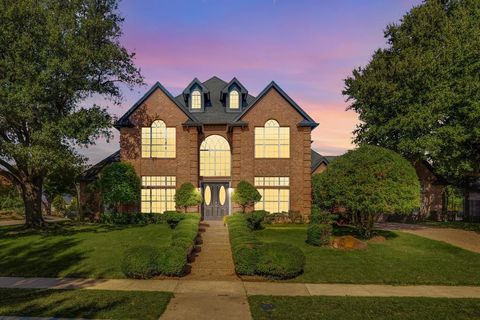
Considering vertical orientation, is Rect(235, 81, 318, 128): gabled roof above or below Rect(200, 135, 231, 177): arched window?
above

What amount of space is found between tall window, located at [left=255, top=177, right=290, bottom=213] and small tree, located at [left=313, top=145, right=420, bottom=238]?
335 inches

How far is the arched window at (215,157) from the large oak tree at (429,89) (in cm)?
1374

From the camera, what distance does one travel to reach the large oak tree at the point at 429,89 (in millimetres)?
25812

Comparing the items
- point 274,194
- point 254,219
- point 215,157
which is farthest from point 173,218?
point 274,194

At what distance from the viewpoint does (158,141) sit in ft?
97.7

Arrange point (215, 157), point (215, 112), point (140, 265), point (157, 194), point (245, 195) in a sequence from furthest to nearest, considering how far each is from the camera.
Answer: point (215, 112) → point (215, 157) → point (157, 194) → point (245, 195) → point (140, 265)

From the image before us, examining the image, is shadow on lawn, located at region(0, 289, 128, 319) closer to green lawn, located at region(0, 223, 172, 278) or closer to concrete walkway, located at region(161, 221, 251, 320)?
concrete walkway, located at region(161, 221, 251, 320)

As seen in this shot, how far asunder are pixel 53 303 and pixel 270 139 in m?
21.6

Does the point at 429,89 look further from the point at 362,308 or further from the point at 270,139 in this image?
the point at 362,308

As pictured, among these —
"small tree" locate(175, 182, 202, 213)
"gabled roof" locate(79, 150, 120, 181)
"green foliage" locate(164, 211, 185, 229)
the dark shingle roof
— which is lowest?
"green foliage" locate(164, 211, 185, 229)

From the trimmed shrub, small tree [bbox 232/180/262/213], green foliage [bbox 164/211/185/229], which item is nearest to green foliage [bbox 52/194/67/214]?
small tree [bbox 232/180/262/213]

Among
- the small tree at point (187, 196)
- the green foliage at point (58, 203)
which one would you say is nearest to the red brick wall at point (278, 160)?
the small tree at point (187, 196)

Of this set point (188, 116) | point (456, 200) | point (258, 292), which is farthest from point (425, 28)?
point (456, 200)

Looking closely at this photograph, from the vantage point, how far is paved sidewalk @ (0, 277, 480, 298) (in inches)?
472
